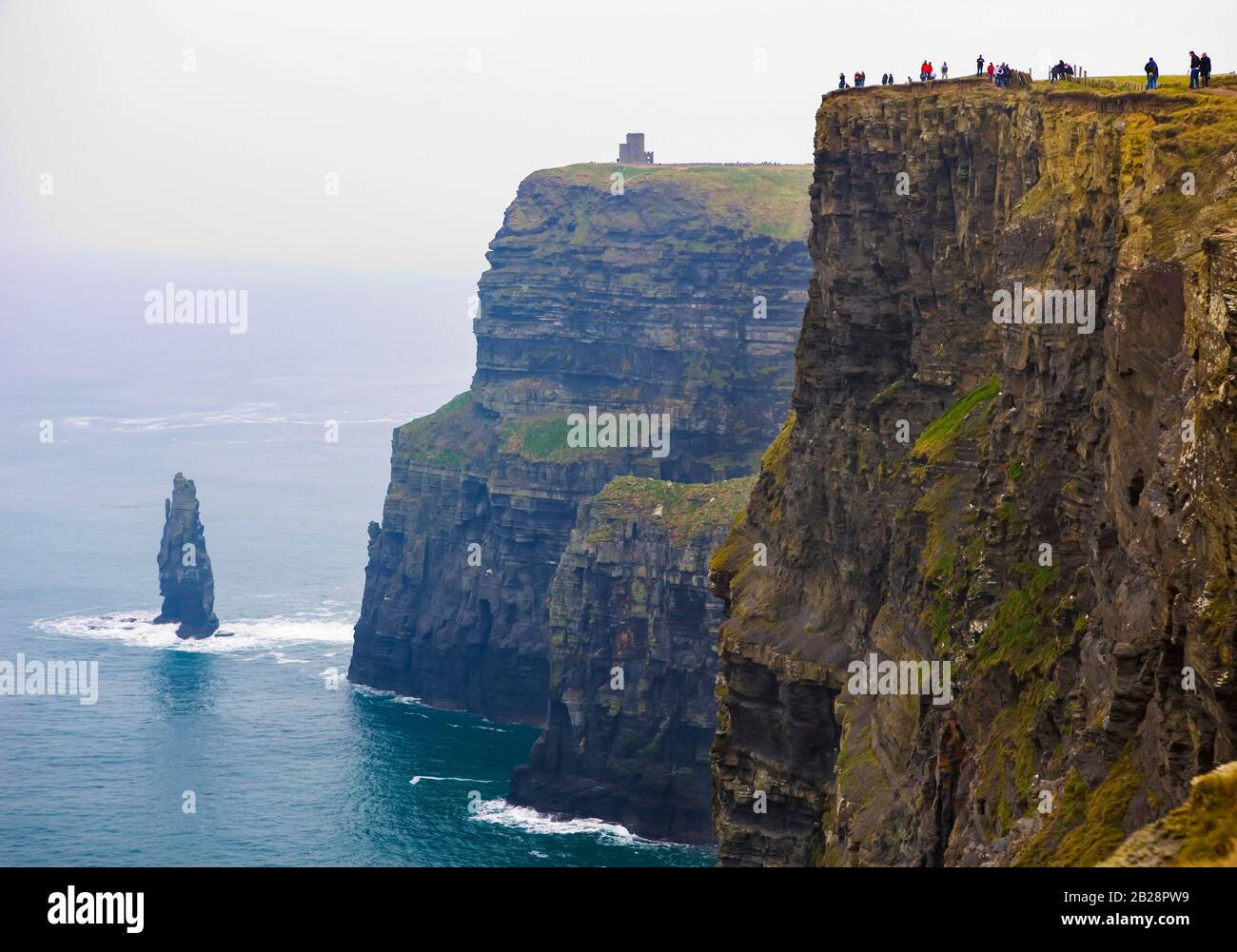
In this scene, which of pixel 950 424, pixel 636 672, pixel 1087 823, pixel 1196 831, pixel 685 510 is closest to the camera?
pixel 1196 831

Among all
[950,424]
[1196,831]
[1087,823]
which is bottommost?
[1087,823]

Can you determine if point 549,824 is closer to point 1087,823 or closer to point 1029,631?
point 1029,631

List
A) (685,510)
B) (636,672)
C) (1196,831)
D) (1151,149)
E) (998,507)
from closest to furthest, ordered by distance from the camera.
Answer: (1196,831), (1151,149), (998,507), (636,672), (685,510)

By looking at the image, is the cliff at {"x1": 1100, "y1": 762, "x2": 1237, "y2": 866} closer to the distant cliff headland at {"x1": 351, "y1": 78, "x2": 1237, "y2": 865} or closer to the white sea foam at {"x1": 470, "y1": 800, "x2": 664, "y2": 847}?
the distant cliff headland at {"x1": 351, "y1": 78, "x2": 1237, "y2": 865}

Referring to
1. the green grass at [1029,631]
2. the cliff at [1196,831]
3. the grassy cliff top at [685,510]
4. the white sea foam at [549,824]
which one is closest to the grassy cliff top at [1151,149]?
the green grass at [1029,631]

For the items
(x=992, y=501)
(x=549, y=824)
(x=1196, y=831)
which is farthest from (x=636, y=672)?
(x=1196, y=831)
